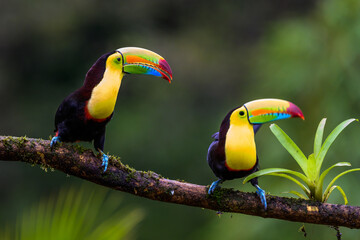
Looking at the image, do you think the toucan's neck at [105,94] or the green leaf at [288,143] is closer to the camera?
the toucan's neck at [105,94]

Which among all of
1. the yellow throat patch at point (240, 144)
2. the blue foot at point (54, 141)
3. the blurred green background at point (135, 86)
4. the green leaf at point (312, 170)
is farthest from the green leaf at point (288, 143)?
the blurred green background at point (135, 86)

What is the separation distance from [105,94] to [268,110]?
75 centimetres

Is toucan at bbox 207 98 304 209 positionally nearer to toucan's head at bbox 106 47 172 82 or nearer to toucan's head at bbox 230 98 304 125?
toucan's head at bbox 230 98 304 125

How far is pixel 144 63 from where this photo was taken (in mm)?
2533

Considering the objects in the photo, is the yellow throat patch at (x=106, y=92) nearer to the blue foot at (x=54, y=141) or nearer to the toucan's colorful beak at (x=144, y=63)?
the toucan's colorful beak at (x=144, y=63)

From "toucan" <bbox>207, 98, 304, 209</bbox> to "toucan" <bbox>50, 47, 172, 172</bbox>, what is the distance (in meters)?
0.37

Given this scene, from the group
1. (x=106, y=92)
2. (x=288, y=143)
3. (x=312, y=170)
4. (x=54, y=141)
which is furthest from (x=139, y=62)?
(x=312, y=170)

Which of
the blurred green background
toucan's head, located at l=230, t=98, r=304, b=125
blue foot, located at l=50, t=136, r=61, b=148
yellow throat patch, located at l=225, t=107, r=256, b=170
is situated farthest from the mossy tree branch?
the blurred green background

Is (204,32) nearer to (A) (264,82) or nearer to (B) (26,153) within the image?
(A) (264,82)

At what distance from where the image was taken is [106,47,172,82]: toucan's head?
252 cm

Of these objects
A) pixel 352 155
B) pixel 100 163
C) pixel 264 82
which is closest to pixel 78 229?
pixel 100 163

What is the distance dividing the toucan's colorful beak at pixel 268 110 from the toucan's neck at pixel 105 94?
624 mm

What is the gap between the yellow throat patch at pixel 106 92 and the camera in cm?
245

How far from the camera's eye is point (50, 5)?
793cm
